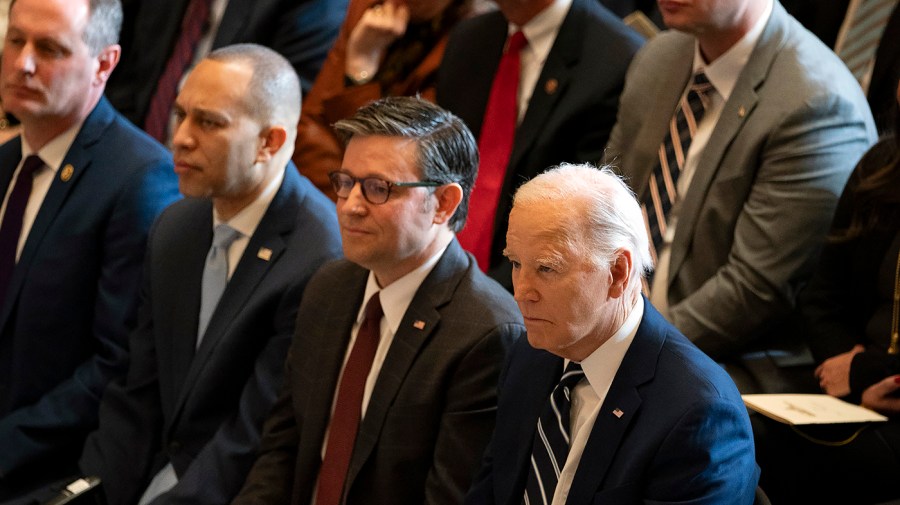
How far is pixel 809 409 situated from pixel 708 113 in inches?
35.9

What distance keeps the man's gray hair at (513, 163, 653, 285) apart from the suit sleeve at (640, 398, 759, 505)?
0.97ft

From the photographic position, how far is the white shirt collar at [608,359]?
2094mm

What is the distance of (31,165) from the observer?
3.46 m

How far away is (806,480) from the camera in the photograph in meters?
2.65

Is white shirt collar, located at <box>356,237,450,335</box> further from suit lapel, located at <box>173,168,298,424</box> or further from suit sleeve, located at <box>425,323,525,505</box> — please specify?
suit lapel, located at <box>173,168,298,424</box>

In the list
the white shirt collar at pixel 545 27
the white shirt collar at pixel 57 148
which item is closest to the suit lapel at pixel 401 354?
the white shirt collar at pixel 545 27

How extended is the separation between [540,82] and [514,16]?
0.24 metres

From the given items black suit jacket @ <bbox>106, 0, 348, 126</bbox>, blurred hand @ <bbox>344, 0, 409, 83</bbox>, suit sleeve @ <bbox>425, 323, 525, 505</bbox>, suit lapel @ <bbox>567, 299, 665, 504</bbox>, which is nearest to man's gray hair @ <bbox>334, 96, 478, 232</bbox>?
suit sleeve @ <bbox>425, 323, 525, 505</bbox>

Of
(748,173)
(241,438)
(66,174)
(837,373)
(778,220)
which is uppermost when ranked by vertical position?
(66,174)

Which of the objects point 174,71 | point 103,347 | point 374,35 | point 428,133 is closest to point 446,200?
point 428,133

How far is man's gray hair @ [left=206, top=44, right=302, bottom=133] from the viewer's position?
10.1 feet

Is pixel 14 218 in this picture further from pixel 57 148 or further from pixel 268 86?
pixel 268 86

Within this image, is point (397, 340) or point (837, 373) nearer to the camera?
point (397, 340)

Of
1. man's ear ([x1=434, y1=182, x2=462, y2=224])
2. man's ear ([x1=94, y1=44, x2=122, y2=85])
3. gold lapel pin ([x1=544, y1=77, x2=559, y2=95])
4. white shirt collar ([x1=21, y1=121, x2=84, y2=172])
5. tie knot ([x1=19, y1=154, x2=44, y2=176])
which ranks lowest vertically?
man's ear ([x1=434, y1=182, x2=462, y2=224])
